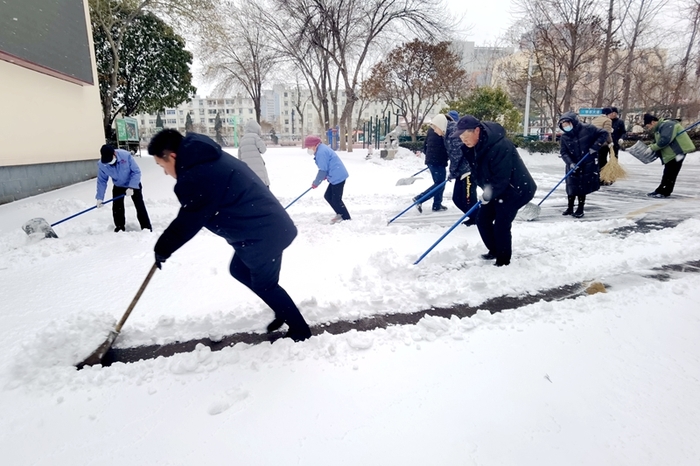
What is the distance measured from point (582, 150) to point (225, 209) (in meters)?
5.47

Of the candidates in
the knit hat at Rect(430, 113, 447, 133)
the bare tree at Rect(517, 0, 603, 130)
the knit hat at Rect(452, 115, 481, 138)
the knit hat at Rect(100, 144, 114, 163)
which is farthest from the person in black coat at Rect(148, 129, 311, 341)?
the bare tree at Rect(517, 0, 603, 130)

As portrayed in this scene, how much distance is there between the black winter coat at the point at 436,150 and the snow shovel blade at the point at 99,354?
4.93 m

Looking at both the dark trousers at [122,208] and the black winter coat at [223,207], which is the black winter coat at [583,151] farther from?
the dark trousers at [122,208]

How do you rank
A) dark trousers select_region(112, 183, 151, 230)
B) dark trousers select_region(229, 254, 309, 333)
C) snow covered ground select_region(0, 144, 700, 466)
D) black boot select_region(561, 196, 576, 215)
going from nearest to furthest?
snow covered ground select_region(0, 144, 700, 466), dark trousers select_region(229, 254, 309, 333), dark trousers select_region(112, 183, 151, 230), black boot select_region(561, 196, 576, 215)

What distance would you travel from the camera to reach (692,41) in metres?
16.0

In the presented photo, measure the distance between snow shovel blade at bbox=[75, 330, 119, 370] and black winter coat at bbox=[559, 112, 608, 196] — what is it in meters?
6.05

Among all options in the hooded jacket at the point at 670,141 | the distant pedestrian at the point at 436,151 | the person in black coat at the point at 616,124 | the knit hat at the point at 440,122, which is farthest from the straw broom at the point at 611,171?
the knit hat at the point at 440,122

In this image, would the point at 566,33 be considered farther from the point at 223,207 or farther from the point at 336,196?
the point at 223,207

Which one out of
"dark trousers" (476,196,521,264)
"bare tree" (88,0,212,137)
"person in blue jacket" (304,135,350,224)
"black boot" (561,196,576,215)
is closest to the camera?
"dark trousers" (476,196,521,264)

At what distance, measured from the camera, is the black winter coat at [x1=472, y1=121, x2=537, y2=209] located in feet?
11.2

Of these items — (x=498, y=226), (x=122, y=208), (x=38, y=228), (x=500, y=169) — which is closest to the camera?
(x=500, y=169)

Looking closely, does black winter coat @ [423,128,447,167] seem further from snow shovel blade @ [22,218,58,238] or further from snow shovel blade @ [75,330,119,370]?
snow shovel blade @ [22,218,58,238]

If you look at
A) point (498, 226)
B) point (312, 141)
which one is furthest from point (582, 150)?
point (312, 141)

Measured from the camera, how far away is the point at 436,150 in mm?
6020
